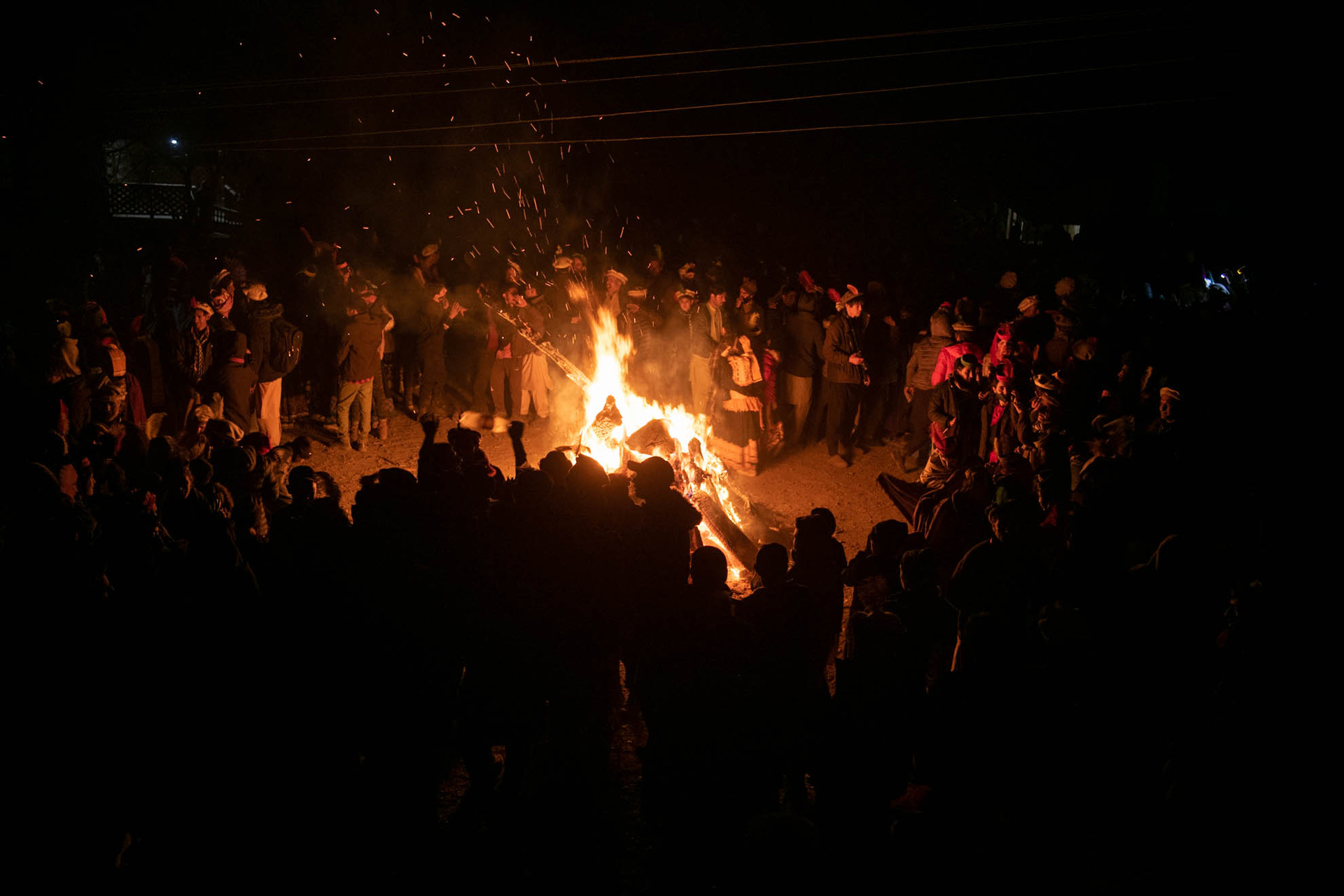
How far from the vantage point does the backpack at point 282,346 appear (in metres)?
9.70

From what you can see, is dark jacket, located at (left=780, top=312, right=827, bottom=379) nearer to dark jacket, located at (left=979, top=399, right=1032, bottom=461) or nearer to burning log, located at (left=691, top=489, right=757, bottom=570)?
dark jacket, located at (left=979, top=399, right=1032, bottom=461)

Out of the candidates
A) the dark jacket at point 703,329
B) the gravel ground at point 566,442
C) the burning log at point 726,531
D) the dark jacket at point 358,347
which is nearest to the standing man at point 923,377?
the gravel ground at point 566,442

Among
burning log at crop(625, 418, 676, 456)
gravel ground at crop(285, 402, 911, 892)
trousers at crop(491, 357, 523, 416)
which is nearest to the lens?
gravel ground at crop(285, 402, 911, 892)

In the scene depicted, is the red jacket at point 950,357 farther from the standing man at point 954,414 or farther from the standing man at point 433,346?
the standing man at point 433,346

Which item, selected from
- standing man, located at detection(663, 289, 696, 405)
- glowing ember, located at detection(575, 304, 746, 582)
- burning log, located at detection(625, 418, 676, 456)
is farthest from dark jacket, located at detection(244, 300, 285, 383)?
standing man, located at detection(663, 289, 696, 405)

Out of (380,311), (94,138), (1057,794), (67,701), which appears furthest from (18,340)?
(94,138)

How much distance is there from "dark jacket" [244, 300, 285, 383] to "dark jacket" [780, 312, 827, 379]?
18.0 ft

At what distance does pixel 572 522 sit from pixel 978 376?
5584mm

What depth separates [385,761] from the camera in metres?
4.21

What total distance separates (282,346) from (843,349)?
6.07 metres

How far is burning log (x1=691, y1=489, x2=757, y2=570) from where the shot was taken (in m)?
7.83

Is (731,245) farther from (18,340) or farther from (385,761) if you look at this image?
(385,761)

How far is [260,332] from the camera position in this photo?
9594mm

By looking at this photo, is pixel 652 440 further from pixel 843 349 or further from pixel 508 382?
pixel 508 382
